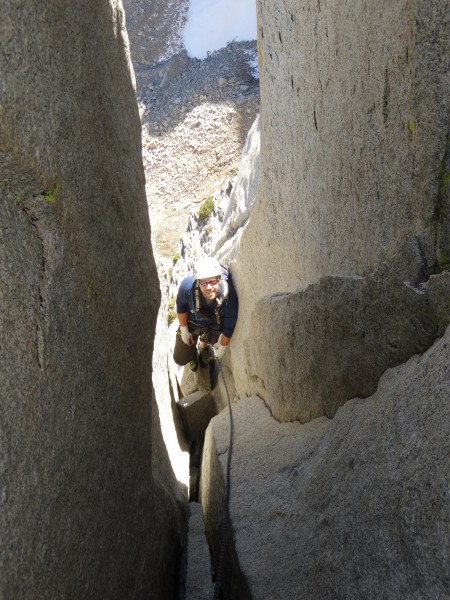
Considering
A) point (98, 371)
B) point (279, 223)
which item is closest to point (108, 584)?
point (98, 371)

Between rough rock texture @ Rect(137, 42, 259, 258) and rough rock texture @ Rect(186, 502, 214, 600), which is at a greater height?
rough rock texture @ Rect(137, 42, 259, 258)

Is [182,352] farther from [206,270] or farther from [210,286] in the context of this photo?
[206,270]

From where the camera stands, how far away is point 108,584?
2.77 metres

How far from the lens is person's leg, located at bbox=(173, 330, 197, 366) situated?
7539 mm

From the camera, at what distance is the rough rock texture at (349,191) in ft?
8.19

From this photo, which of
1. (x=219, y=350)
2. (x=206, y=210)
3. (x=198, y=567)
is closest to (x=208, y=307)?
(x=219, y=350)

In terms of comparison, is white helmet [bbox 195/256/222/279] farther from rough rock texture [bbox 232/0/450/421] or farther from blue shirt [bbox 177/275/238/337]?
rough rock texture [bbox 232/0/450/421]

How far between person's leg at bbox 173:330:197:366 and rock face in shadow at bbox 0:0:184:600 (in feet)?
11.9

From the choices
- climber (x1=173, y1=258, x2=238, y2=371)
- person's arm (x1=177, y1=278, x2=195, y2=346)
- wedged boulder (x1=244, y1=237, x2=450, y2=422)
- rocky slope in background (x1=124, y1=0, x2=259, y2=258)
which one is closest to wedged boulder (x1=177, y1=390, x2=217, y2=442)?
climber (x1=173, y1=258, x2=238, y2=371)

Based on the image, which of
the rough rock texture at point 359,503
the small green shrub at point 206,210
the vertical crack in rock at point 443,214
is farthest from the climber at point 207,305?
the small green shrub at point 206,210

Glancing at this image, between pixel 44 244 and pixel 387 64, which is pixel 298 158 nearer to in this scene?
pixel 387 64

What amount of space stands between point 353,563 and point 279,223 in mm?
2988

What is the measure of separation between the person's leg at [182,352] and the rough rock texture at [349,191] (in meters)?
2.47

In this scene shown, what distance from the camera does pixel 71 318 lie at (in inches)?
102
